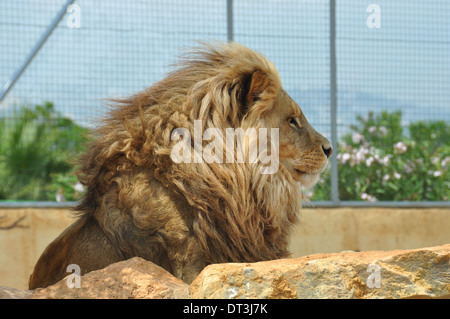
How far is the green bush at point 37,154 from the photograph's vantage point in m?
8.11

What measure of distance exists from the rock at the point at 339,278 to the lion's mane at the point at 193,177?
2.64 feet

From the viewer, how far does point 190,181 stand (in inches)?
146

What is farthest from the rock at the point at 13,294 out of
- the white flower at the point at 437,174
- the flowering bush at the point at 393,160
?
the white flower at the point at 437,174

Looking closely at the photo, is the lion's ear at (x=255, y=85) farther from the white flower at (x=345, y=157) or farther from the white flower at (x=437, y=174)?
the white flower at (x=437, y=174)

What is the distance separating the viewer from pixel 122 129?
3.95 metres

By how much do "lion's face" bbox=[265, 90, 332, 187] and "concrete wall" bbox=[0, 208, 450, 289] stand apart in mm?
2520

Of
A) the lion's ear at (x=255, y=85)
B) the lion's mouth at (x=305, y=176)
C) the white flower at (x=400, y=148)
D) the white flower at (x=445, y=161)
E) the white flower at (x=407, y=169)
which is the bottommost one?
the white flower at (x=407, y=169)

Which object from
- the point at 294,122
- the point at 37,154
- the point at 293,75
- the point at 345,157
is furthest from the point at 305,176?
the point at 37,154

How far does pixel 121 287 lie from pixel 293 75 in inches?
204

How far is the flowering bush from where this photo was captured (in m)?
8.30

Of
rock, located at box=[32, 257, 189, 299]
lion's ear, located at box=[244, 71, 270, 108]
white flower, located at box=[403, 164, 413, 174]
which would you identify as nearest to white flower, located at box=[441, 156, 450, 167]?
white flower, located at box=[403, 164, 413, 174]

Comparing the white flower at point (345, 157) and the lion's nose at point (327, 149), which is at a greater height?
the lion's nose at point (327, 149)

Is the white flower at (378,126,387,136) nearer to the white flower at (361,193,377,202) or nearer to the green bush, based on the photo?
the white flower at (361,193,377,202)

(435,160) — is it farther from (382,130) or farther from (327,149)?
(327,149)
